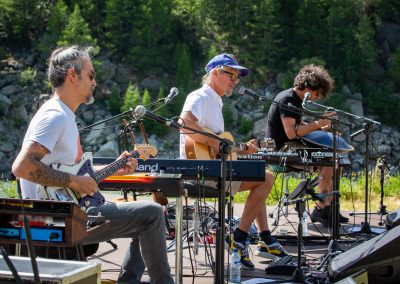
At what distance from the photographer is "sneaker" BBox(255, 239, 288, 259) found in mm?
5457

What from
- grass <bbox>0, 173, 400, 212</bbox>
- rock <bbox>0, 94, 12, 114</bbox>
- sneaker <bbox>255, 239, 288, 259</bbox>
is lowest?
sneaker <bbox>255, 239, 288, 259</bbox>

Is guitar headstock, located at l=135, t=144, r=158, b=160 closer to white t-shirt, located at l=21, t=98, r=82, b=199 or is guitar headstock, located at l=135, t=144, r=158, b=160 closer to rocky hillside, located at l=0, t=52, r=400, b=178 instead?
white t-shirt, located at l=21, t=98, r=82, b=199

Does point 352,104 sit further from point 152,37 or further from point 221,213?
point 221,213

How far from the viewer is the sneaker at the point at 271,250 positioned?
546 cm

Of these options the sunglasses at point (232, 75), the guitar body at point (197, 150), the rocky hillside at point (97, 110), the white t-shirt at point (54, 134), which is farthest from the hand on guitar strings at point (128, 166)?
the rocky hillside at point (97, 110)

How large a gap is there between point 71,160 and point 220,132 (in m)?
1.85

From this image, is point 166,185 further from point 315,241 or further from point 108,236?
point 315,241

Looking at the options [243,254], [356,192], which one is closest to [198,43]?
[356,192]

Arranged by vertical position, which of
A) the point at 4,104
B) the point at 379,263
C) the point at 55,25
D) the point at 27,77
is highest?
the point at 55,25

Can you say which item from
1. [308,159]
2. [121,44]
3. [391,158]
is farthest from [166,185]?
[121,44]

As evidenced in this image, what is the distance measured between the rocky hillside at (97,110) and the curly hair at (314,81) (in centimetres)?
3313

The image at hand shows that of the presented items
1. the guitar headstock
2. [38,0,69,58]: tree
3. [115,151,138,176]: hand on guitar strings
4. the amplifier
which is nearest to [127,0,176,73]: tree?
[38,0,69,58]: tree

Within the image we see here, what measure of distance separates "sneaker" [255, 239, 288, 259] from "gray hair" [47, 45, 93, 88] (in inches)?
93.0

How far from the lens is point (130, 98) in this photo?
140 feet
